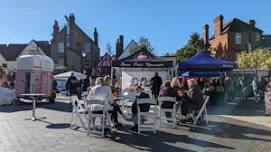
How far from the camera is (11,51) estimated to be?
93.0 m

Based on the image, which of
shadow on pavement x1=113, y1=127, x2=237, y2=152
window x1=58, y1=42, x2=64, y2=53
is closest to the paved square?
shadow on pavement x1=113, y1=127, x2=237, y2=152

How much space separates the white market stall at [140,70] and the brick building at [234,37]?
4502 centimetres

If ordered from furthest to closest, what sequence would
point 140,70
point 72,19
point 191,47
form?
point 72,19, point 191,47, point 140,70

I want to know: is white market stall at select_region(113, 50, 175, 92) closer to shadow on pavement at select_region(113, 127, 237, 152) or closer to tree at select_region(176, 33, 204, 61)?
shadow on pavement at select_region(113, 127, 237, 152)

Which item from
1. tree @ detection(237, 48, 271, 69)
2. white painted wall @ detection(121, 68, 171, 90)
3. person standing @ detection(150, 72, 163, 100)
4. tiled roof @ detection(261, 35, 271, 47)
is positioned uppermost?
tiled roof @ detection(261, 35, 271, 47)

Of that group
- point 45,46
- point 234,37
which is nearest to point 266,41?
point 234,37

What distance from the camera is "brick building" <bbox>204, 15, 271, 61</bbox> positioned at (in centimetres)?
7056

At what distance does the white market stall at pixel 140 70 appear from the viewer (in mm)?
24625

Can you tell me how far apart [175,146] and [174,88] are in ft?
15.5

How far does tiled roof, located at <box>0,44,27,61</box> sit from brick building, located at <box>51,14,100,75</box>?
11141mm

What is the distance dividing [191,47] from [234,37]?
28.9 ft

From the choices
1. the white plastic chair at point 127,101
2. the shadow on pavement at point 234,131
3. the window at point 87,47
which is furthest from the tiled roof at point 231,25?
the shadow on pavement at point 234,131

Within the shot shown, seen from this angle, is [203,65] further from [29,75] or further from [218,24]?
[218,24]

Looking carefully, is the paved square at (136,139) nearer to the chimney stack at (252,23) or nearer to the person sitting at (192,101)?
the person sitting at (192,101)
